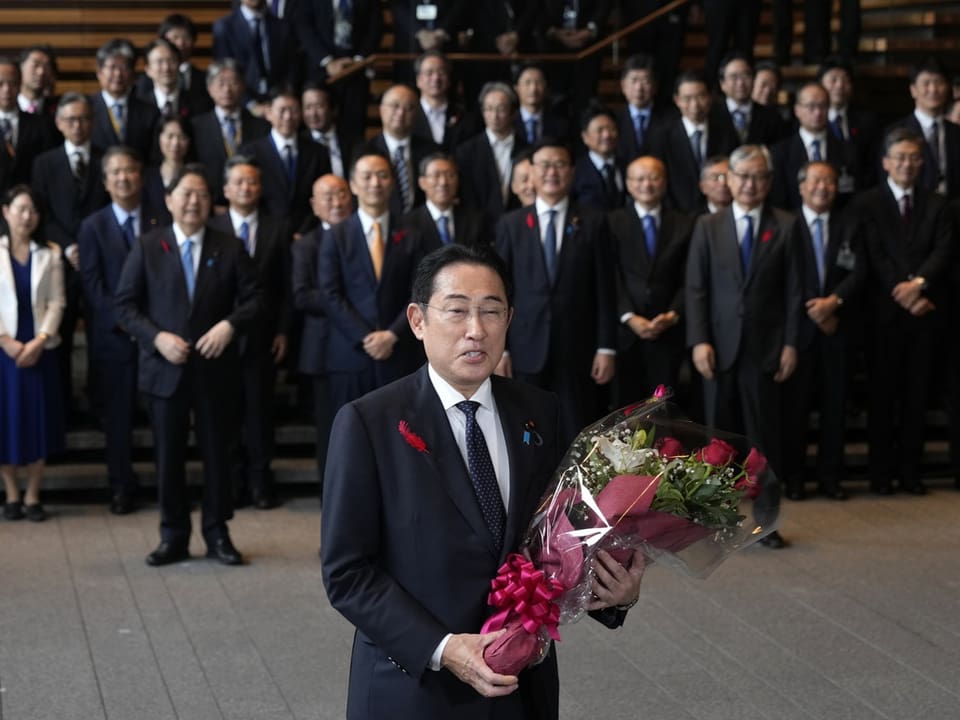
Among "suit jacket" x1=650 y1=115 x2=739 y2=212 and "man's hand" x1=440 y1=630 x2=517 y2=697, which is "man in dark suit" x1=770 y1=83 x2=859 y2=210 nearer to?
"suit jacket" x1=650 y1=115 x2=739 y2=212

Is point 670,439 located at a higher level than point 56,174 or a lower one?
lower

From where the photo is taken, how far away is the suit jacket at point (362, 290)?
6.86 m

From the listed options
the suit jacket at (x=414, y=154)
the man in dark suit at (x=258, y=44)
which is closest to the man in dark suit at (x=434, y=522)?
the suit jacket at (x=414, y=154)

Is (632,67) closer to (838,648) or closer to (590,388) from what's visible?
(590,388)

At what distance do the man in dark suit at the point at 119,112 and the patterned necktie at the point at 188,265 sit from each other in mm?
2264

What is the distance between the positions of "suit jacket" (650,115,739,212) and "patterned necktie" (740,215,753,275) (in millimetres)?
1381

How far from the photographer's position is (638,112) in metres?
9.16

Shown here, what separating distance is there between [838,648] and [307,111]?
5.08 m

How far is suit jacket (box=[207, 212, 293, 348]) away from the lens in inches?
308

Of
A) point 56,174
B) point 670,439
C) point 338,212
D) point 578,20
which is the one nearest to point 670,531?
point 670,439

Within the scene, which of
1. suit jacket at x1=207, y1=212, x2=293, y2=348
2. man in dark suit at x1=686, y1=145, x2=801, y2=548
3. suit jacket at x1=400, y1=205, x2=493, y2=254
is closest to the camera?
man in dark suit at x1=686, y1=145, x2=801, y2=548

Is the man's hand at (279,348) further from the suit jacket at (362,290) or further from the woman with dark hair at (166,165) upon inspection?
the suit jacket at (362,290)

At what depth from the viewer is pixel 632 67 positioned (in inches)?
368

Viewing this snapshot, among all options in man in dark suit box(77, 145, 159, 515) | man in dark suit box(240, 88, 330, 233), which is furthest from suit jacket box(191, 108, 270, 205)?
man in dark suit box(77, 145, 159, 515)
